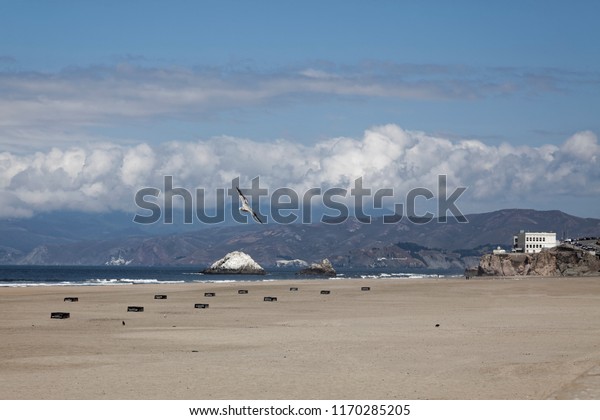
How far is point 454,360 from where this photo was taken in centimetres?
2130

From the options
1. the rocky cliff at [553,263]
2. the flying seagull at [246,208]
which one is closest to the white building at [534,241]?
the rocky cliff at [553,263]

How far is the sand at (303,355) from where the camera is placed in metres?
16.9

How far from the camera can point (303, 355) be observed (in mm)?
22484

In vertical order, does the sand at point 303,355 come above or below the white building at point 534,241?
below

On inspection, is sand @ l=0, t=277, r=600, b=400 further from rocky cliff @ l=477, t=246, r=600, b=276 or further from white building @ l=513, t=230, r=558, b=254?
white building @ l=513, t=230, r=558, b=254

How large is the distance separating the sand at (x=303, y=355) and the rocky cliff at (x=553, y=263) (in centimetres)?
10474

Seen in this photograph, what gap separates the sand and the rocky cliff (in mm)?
104737

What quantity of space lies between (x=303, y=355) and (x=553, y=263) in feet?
419

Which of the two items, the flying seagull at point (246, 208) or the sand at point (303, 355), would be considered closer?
the sand at point (303, 355)

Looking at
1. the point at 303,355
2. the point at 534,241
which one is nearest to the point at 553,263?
the point at 534,241

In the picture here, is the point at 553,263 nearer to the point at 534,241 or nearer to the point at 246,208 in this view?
the point at 534,241

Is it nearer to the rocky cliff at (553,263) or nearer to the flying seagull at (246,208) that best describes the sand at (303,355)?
the flying seagull at (246,208)

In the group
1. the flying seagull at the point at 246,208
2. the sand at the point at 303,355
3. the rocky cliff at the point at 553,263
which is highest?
the flying seagull at the point at 246,208
